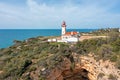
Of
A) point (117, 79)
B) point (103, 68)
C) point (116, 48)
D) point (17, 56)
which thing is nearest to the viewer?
point (117, 79)

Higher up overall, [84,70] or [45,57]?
[45,57]

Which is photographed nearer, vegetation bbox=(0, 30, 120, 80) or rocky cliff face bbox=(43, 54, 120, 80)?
rocky cliff face bbox=(43, 54, 120, 80)

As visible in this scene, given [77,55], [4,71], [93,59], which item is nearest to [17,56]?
[4,71]

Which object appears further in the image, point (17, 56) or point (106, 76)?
point (17, 56)

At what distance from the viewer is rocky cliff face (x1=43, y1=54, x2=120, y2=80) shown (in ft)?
66.6

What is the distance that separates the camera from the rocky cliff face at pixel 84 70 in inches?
799

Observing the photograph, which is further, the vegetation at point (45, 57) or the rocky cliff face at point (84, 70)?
the vegetation at point (45, 57)

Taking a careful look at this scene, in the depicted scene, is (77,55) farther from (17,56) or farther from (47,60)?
(17,56)

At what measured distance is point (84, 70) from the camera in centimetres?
2409

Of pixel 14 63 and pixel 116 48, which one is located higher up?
pixel 116 48

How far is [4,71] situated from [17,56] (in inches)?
157

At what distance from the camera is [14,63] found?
2289 cm

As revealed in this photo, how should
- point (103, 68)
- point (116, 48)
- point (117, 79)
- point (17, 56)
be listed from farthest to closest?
1. point (17, 56)
2. point (116, 48)
3. point (103, 68)
4. point (117, 79)

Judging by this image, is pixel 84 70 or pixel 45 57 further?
pixel 84 70
